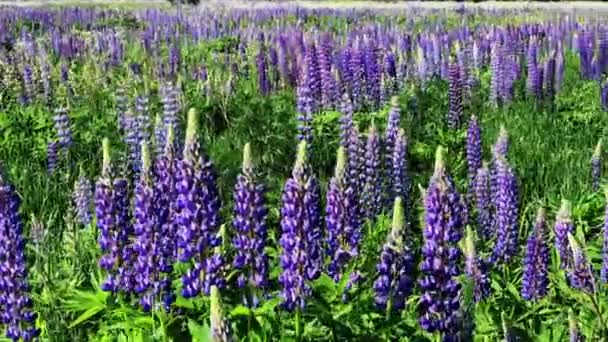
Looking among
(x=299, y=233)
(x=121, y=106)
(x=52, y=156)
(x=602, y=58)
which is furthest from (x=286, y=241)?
(x=602, y=58)

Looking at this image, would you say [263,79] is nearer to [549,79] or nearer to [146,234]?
[549,79]

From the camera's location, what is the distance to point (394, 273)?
2.97m

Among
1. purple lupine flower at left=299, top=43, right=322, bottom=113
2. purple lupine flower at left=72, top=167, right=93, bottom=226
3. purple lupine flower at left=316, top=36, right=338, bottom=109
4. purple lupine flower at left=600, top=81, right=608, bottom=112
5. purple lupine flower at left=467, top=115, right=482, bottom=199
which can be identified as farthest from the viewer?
purple lupine flower at left=600, top=81, right=608, bottom=112

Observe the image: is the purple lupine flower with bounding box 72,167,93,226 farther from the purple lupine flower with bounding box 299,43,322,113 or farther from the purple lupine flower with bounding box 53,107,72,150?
the purple lupine flower with bounding box 299,43,322,113

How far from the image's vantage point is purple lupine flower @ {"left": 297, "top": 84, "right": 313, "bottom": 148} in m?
5.98

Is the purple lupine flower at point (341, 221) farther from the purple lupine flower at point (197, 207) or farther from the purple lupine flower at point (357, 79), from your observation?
the purple lupine flower at point (357, 79)

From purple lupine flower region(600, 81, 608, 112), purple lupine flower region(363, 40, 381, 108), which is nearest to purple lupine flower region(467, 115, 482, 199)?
purple lupine flower region(363, 40, 381, 108)

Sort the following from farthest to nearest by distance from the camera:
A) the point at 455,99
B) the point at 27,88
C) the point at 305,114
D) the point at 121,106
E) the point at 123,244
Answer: the point at 27,88 → the point at 455,99 → the point at 121,106 → the point at 305,114 → the point at 123,244

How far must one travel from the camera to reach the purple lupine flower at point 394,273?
2.89 m

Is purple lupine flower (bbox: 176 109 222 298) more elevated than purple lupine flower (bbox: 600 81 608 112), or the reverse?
purple lupine flower (bbox: 176 109 222 298)

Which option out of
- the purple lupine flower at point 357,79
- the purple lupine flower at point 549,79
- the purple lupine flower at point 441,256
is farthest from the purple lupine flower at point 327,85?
the purple lupine flower at point 441,256

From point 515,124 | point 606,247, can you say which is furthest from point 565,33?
point 606,247

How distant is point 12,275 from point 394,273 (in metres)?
1.33

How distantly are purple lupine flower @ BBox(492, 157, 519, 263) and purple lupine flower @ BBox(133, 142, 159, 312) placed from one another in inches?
71.3
